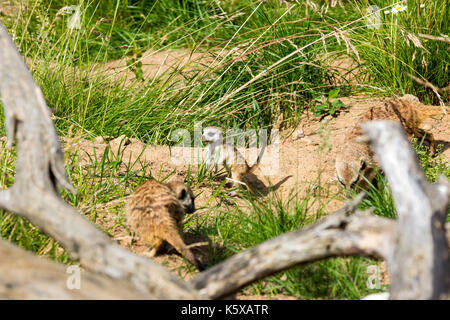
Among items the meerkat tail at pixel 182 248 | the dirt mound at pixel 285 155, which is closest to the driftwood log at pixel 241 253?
the meerkat tail at pixel 182 248

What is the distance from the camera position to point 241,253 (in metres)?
2.06

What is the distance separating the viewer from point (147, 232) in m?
2.97

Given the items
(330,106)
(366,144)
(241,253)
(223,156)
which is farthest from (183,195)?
(330,106)

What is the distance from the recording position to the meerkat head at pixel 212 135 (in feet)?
13.8

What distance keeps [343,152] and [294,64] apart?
47.0 inches

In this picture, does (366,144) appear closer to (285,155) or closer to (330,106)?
(285,155)

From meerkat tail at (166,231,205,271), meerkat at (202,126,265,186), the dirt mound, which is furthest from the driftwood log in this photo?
meerkat at (202,126,265,186)

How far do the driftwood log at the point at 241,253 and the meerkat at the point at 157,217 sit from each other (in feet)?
2.46

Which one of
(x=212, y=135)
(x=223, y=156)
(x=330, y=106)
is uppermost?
(x=330, y=106)

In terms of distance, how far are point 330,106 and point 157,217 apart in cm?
238

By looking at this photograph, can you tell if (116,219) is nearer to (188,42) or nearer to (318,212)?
(318,212)

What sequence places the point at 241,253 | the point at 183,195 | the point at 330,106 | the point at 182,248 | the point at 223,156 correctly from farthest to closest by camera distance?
the point at 330,106 → the point at 223,156 → the point at 183,195 → the point at 182,248 → the point at 241,253

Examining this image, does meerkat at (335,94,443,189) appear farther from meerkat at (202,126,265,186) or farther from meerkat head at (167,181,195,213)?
meerkat head at (167,181,195,213)

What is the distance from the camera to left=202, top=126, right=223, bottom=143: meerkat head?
4191 millimetres
